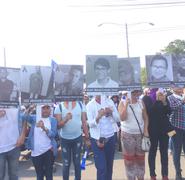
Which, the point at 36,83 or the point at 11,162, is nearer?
the point at 11,162

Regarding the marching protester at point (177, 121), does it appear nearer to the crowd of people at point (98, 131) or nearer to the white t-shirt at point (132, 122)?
the crowd of people at point (98, 131)

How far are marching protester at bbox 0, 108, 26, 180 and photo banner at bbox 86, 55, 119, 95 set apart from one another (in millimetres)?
1324

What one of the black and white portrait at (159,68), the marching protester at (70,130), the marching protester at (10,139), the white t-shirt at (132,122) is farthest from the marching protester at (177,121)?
the marching protester at (10,139)

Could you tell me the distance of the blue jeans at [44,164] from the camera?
6988mm

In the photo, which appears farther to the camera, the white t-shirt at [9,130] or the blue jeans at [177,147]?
the blue jeans at [177,147]

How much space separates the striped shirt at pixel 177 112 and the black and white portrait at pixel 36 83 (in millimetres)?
2487

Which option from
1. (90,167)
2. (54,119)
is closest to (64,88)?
(54,119)

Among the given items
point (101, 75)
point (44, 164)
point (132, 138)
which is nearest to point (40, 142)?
point (44, 164)

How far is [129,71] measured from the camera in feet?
25.2

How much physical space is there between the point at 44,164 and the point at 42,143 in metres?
0.36

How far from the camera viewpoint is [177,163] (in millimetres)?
8328

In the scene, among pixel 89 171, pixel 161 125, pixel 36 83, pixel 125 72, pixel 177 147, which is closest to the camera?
pixel 36 83

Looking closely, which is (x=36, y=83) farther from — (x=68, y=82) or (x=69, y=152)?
(x=69, y=152)

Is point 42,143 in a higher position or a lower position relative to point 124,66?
lower
